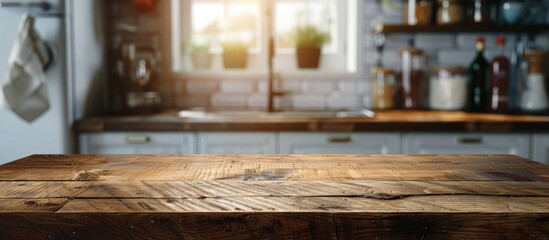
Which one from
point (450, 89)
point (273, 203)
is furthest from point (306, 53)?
point (273, 203)

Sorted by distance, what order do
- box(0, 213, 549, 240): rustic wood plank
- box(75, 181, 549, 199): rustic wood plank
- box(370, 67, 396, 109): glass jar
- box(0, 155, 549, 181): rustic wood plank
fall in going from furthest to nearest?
box(370, 67, 396, 109): glass jar → box(0, 155, 549, 181): rustic wood plank → box(75, 181, 549, 199): rustic wood plank → box(0, 213, 549, 240): rustic wood plank

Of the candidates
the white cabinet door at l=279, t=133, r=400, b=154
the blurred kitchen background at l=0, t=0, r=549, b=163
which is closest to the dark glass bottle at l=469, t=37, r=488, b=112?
the blurred kitchen background at l=0, t=0, r=549, b=163

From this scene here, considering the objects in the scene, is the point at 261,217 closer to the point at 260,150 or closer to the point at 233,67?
the point at 260,150

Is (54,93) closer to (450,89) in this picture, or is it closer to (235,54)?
(235,54)

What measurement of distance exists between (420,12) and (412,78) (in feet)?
1.27

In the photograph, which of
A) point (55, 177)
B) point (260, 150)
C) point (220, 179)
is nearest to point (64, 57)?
point (260, 150)

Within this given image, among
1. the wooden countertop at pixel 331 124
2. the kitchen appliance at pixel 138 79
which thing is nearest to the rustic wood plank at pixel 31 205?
the wooden countertop at pixel 331 124

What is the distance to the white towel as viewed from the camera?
8.33 ft

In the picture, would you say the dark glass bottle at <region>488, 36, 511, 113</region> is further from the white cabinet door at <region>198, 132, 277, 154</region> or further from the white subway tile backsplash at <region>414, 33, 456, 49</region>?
the white cabinet door at <region>198, 132, 277, 154</region>

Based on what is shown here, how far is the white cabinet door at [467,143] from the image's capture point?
261cm

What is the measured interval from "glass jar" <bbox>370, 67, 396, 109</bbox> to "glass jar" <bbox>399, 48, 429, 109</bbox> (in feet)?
0.23

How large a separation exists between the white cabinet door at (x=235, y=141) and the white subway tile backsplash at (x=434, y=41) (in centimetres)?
124

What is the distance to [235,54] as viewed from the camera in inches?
134

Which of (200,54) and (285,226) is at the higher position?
(200,54)
